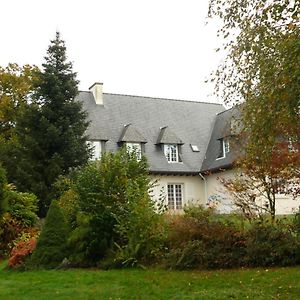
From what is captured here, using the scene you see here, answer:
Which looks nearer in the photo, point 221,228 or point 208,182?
point 221,228

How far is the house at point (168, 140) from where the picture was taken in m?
29.8

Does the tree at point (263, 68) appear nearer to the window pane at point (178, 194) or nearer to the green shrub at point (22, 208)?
the green shrub at point (22, 208)

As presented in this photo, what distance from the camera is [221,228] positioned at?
1199cm

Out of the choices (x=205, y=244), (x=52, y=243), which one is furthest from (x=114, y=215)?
(x=205, y=244)

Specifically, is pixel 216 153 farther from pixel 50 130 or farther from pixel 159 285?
pixel 159 285

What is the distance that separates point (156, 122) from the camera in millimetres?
33000

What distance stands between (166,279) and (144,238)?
8.02 feet

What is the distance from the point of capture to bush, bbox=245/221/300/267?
10953 mm

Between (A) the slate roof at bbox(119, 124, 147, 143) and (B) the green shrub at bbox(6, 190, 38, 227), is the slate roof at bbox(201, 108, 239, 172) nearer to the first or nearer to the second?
(A) the slate roof at bbox(119, 124, 147, 143)

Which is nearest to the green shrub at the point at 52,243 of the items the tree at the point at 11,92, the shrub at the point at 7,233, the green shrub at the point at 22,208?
the shrub at the point at 7,233

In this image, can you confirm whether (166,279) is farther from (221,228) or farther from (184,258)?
(221,228)

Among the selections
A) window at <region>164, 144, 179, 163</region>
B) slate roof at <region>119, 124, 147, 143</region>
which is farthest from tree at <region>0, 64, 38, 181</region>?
window at <region>164, 144, 179, 163</region>

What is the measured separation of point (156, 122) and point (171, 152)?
110 inches

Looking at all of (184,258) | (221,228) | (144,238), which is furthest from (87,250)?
(221,228)
